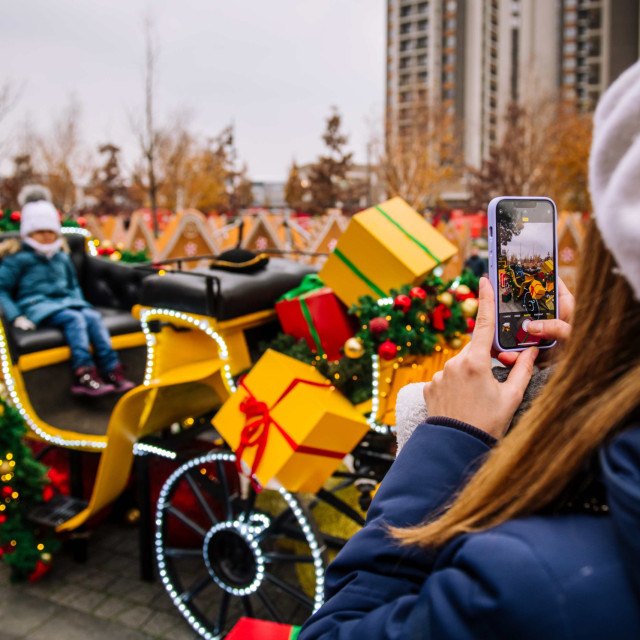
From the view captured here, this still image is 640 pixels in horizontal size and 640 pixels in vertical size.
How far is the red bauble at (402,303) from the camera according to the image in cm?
263

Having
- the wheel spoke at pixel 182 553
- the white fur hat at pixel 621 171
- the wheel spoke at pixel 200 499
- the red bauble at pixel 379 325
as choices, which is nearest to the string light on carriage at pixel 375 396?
the red bauble at pixel 379 325

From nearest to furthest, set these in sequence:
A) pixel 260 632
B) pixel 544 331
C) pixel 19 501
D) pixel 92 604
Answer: pixel 544 331 < pixel 260 632 < pixel 92 604 < pixel 19 501

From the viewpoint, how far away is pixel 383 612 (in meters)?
0.86

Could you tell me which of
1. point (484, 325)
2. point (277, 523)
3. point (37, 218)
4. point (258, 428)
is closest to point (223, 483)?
point (277, 523)

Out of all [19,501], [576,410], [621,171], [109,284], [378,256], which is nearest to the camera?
[621,171]

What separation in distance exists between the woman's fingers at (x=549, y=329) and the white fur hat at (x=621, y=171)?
54 cm

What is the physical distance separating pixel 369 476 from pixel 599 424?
2418 millimetres

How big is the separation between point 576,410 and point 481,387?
27cm

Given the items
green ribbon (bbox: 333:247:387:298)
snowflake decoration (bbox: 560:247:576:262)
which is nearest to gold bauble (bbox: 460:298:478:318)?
green ribbon (bbox: 333:247:387:298)

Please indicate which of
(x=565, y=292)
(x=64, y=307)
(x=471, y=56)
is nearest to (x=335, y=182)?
(x=64, y=307)

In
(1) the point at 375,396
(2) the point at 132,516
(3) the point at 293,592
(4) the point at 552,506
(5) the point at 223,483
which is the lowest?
(2) the point at 132,516

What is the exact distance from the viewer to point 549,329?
126 centimetres

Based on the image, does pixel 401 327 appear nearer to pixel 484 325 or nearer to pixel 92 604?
pixel 484 325

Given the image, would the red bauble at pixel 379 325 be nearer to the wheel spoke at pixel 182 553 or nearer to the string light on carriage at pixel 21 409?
the wheel spoke at pixel 182 553
